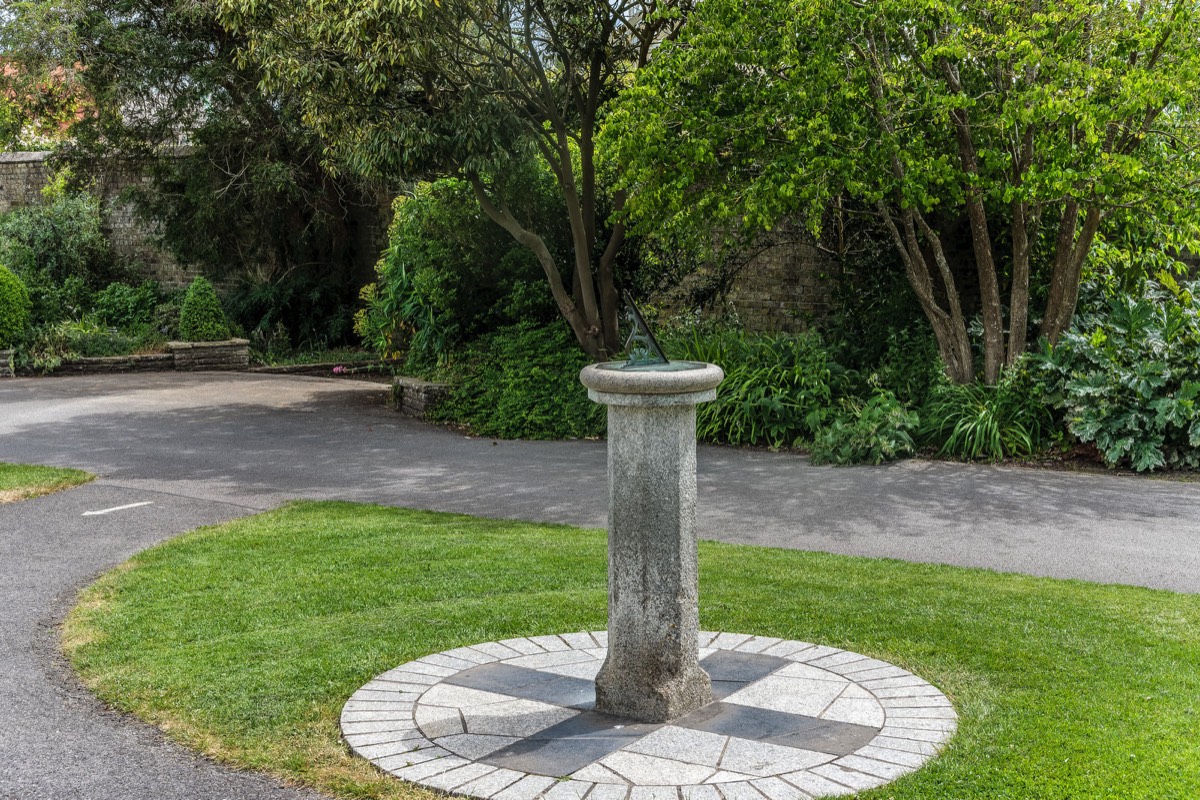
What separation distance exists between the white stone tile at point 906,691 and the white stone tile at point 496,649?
1.61 metres

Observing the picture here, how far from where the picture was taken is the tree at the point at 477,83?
38.7 ft

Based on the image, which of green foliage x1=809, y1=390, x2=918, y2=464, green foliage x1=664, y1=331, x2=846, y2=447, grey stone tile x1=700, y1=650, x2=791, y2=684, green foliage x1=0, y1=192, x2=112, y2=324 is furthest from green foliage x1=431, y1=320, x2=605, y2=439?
green foliage x1=0, y1=192, x2=112, y2=324

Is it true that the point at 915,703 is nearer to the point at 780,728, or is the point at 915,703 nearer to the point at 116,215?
the point at 780,728

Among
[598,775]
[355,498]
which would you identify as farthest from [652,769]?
[355,498]

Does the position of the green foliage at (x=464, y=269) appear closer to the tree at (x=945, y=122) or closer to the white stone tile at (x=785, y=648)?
the tree at (x=945, y=122)

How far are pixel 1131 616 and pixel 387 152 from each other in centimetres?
A: 843

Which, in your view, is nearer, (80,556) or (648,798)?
(648,798)

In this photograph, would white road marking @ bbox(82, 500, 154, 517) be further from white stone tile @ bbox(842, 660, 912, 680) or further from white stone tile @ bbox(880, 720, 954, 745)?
white stone tile @ bbox(880, 720, 954, 745)

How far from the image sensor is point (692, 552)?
4.86m

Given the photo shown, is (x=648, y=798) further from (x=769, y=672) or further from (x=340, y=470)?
(x=340, y=470)

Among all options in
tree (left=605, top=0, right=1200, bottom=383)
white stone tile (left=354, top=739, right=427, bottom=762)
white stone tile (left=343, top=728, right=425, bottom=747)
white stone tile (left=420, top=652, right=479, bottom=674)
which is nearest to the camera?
white stone tile (left=354, top=739, right=427, bottom=762)

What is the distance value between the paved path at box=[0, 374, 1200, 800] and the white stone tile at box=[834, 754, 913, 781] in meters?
1.83

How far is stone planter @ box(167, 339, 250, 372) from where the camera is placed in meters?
19.3

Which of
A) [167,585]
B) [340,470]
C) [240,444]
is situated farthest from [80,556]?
[240,444]
